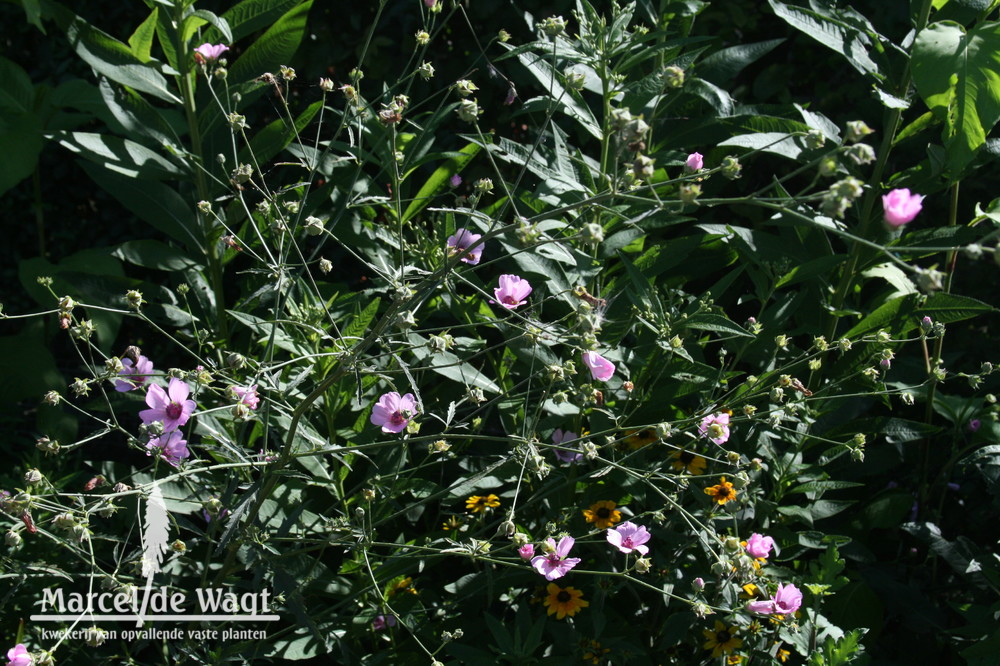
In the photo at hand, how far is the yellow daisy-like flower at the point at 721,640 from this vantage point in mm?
1828

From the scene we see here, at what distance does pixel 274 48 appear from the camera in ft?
7.46

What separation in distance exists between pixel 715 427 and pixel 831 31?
1163mm

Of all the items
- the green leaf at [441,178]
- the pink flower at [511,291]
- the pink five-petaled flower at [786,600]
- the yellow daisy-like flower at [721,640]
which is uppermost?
the green leaf at [441,178]

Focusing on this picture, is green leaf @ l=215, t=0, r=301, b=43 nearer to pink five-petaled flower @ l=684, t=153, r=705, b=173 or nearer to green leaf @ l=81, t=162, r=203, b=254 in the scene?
green leaf @ l=81, t=162, r=203, b=254

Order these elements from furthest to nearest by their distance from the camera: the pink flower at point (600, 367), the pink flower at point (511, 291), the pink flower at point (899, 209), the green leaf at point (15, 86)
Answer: the green leaf at point (15, 86) → the pink flower at point (511, 291) → the pink flower at point (600, 367) → the pink flower at point (899, 209)

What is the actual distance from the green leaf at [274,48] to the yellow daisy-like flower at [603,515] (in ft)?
4.46

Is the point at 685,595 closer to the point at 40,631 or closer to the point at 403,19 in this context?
the point at 40,631

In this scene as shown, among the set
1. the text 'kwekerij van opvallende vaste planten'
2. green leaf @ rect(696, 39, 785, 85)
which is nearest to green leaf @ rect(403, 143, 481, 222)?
the text 'kwekerij van opvallende vaste planten'

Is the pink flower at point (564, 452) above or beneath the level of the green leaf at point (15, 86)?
beneath

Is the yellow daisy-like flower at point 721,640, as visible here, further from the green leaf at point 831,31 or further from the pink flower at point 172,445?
the green leaf at point 831,31

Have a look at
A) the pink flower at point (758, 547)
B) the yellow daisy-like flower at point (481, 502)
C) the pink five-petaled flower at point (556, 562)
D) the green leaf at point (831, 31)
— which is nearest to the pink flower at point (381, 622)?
the yellow daisy-like flower at point (481, 502)

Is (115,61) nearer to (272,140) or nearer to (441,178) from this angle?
(272,140)

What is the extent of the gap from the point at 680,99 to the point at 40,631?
6.15 ft

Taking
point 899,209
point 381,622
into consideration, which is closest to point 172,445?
point 381,622
